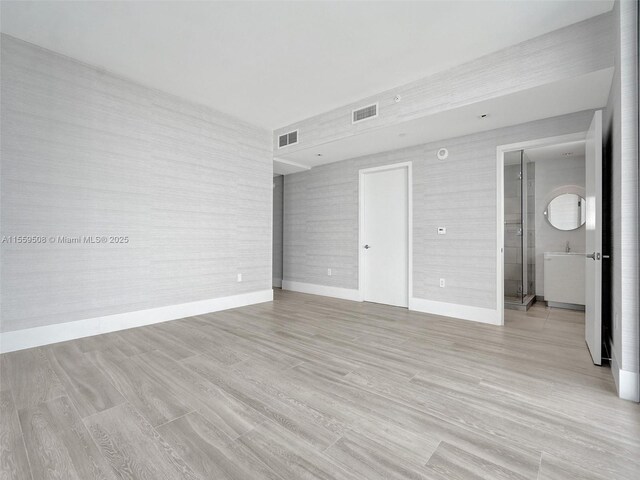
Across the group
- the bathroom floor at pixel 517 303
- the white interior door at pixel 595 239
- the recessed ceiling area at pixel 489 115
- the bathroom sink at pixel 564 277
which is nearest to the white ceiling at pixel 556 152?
the recessed ceiling area at pixel 489 115

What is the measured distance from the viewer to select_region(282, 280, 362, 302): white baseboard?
17.2 feet

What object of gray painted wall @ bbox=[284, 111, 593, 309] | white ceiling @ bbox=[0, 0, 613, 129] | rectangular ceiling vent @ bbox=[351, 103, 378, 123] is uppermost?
white ceiling @ bbox=[0, 0, 613, 129]

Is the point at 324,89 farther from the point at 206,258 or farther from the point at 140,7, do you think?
the point at 206,258

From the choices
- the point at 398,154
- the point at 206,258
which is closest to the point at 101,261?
the point at 206,258

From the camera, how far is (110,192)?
3348mm

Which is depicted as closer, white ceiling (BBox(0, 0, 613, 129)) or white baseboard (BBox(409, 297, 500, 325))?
white ceiling (BBox(0, 0, 613, 129))

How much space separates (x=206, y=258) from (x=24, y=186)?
201cm

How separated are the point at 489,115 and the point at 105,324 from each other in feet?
16.0

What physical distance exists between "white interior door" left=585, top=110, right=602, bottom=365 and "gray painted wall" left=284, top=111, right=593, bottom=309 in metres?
0.88

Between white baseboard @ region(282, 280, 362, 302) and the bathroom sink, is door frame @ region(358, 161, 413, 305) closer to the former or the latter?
white baseboard @ region(282, 280, 362, 302)

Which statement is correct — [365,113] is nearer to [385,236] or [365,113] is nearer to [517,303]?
[385,236]

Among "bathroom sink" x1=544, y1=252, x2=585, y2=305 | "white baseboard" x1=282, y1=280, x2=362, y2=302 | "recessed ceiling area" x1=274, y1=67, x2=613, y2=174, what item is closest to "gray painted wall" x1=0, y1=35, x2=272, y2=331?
"white baseboard" x1=282, y1=280, x2=362, y2=302

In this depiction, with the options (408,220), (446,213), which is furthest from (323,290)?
(446,213)

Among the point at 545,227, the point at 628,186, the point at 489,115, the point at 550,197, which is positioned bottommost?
the point at 545,227
